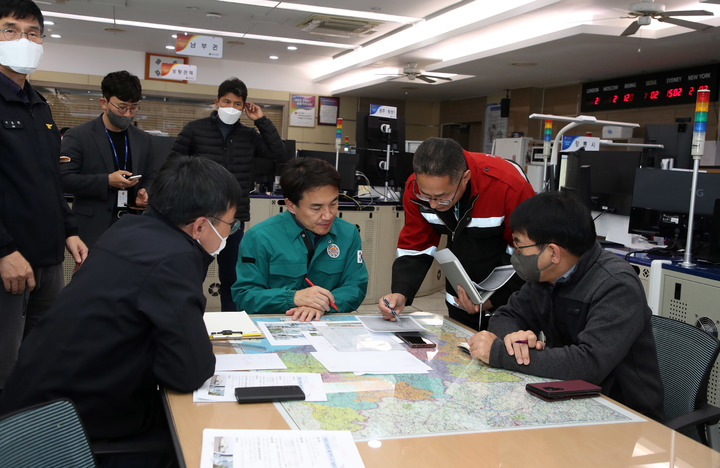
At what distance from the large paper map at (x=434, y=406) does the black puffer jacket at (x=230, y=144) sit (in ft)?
7.62

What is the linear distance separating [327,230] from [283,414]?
110 centimetres

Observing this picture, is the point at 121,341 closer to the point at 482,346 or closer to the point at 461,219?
the point at 482,346

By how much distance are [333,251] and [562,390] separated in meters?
1.14

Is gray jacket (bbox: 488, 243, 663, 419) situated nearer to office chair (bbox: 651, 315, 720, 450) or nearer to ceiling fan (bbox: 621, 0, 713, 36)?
office chair (bbox: 651, 315, 720, 450)

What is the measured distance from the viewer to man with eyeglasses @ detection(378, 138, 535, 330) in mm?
2146

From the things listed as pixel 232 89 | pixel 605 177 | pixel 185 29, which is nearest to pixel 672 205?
pixel 605 177

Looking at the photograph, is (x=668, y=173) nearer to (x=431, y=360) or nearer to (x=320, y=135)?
(x=431, y=360)

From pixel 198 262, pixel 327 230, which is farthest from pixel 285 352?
pixel 327 230

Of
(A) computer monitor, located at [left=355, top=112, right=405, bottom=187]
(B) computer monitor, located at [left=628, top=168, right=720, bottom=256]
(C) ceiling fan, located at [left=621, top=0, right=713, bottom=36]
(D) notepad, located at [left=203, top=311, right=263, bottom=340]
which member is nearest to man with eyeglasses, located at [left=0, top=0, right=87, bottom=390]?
(D) notepad, located at [left=203, top=311, right=263, bottom=340]

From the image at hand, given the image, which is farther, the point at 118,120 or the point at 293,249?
the point at 118,120

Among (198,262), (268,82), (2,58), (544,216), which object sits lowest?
(198,262)

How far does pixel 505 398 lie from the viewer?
4.70 feet

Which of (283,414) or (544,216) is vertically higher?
(544,216)

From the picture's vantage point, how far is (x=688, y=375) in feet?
5.69
